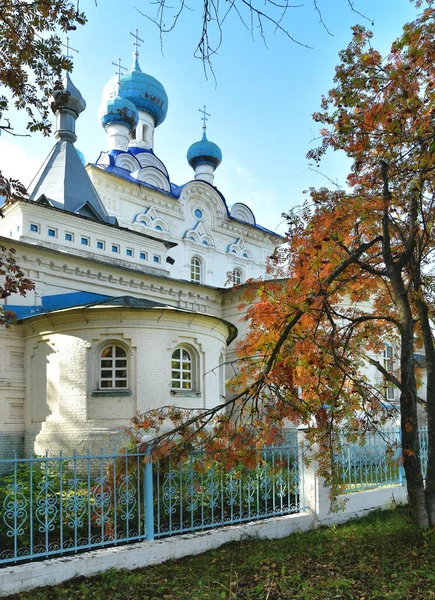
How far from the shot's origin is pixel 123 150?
22.4 m

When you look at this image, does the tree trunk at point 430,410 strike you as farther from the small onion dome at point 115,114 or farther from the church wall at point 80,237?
the small onion dome at point 115,114

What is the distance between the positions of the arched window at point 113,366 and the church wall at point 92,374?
123mm

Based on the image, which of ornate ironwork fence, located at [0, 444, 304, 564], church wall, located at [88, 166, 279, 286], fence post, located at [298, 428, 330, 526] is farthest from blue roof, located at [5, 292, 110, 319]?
fence post, located at [298, 428, 330, 526]

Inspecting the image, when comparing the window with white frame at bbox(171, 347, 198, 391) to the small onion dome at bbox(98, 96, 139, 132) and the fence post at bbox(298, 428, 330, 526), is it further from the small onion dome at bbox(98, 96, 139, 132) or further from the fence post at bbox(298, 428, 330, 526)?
the small onion dome at bbox(98, 96, 139, 132)

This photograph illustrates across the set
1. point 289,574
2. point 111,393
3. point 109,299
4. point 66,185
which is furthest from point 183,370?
point 66,185

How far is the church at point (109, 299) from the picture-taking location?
35.8 ft

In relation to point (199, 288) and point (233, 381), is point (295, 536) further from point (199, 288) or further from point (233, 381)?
point (199, 288)

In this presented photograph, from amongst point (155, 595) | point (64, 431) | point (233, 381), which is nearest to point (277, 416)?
point (233, 381)

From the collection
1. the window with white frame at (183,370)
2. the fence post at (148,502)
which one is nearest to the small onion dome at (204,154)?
the window with white frame at (183,370)

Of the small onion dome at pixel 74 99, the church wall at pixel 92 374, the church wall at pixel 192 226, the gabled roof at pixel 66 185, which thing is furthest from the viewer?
the church wall at pixel 192 226

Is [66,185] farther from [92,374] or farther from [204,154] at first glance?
[204,154]

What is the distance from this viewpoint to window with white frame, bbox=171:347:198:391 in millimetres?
11630

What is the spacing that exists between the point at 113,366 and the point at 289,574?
668 cm

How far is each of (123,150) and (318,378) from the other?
18508 mm
